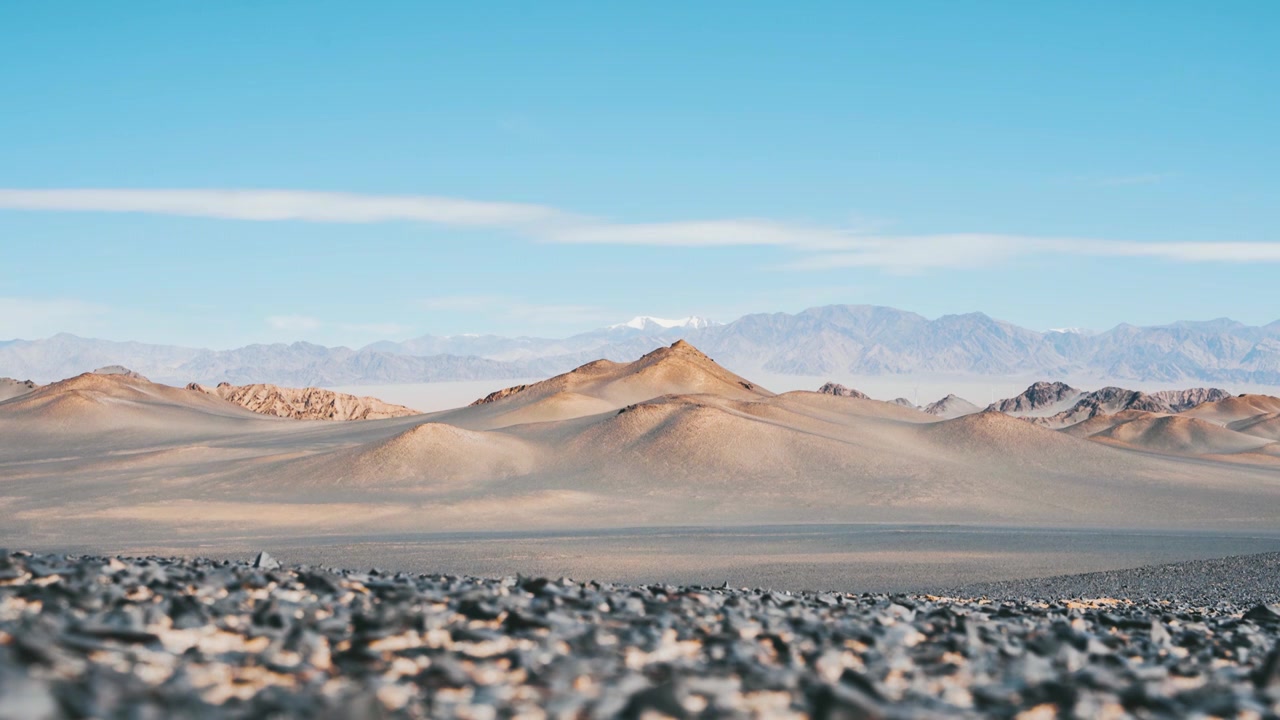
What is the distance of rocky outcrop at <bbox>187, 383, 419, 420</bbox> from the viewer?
14562 centimetres

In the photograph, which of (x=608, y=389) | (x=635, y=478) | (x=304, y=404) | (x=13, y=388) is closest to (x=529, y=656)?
(x=635, y=478)

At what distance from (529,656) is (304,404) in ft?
489

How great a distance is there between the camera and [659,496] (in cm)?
5156

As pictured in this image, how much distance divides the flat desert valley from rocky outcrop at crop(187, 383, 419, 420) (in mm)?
53828

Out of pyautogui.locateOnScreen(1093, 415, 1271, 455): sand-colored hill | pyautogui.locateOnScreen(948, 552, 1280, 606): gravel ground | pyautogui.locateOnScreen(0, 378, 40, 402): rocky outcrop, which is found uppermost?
pyautogui.locateOnScreen(0, 378, 40, 402): rocky outcrop

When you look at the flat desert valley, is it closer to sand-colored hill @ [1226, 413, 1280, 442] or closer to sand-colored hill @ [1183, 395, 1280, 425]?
sand-colored hill @ [1226, 413, 1280, 442]

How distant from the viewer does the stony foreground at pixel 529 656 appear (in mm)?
6500

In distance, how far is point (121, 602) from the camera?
884 centimetres

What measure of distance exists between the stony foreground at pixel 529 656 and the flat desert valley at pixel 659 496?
1487 cm

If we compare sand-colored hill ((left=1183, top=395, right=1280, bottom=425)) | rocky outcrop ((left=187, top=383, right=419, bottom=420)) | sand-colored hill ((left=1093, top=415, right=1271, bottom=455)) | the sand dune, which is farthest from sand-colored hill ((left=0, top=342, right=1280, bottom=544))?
sand-colored hill ((left=1183, top=395, right=1280, bottom=425))

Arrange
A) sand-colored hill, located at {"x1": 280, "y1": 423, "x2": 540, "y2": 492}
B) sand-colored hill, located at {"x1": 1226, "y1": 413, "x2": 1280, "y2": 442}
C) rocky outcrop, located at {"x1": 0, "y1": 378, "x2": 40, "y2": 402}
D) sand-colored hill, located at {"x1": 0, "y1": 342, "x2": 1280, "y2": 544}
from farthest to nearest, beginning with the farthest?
rocky outcrop, located at {"x1": 0, "y1": 378, "x2": 40, "y2": 402}, sand-colored hill, located at {"x1": 1226, "y1": 413, "x2": 1280, "y2": 442}, sand-colored hill, located at {"x1": 280, "y1": 423, "x2": 540, "y2": 492}, sand-colored hill, located at {"x1": 0, "y1": 342, "x2": 1280, "y2": 544}

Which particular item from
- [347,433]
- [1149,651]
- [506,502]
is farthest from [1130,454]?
[1149,651]

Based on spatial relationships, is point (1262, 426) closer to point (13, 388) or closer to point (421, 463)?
point (421, 463)

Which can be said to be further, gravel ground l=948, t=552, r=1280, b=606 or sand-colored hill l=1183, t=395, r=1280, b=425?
sand-colored hill l=1183, t=395, r=1280, b=425
